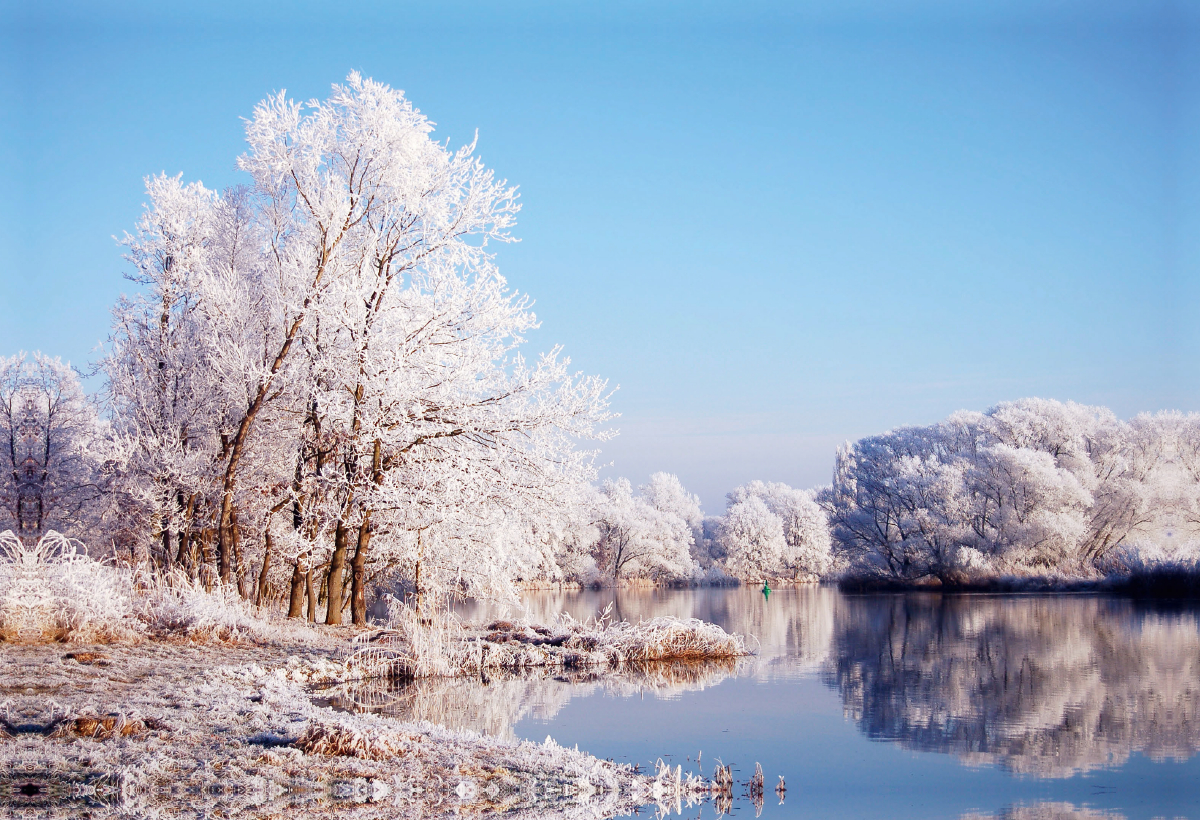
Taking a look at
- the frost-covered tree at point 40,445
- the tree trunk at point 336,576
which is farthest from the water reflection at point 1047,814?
the frost-covered tree at point 40,445

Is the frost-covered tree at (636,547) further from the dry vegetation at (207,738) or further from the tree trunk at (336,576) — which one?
the dry vegetation at (207,738)

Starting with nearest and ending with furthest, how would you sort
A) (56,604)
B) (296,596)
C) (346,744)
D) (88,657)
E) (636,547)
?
1. (346,744)
2. (88,657)
3. (56,604)
4. (296,596)
5. (636,547)

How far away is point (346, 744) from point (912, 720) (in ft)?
21.8

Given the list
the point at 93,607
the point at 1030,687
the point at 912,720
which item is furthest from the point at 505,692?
the point at 1030,687

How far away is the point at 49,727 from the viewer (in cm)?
765

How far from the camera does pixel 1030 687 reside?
13.2 m

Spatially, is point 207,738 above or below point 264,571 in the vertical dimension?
below

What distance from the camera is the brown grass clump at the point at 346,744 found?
735 cm

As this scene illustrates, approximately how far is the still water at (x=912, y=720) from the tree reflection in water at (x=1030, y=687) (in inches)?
1.4

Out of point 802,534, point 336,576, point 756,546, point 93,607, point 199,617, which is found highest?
point 802,534

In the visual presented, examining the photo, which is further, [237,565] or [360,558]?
[237,565]

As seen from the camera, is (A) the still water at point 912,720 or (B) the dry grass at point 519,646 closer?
(A) the still water at point 912,720

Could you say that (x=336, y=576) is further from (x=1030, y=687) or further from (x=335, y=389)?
(x=1030, y=687)

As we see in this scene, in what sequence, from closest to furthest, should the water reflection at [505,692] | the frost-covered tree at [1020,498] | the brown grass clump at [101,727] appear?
the brown grass clump at [101,727], the water reflection at [505,692], the frost-covered tree at [1020,498]
